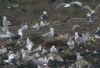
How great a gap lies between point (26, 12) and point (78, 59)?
888 cm

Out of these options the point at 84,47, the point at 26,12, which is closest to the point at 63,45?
the point at 84,47

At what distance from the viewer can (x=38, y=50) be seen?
20.5 m

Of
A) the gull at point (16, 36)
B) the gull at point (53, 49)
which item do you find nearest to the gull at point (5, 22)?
the gull at point (16, 36)

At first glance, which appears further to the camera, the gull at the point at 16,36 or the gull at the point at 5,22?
the gull at the point at 5,22

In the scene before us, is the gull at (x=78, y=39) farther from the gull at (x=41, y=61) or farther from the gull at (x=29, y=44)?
the gull at (x=41, y=61)

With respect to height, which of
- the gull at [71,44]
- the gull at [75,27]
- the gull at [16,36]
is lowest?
the gull at [75,27]

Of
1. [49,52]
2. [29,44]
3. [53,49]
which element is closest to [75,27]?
[29,44]

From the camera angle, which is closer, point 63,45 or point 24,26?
point 63,45

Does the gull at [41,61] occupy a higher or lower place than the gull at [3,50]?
higher

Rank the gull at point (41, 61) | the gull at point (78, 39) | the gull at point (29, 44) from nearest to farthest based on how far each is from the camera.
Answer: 1. the gull at point (41, 61)
2. the gull at point (29, 44)
3. the gull at point (78, 39)

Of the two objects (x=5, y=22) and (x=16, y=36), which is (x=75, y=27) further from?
(x=5, y=22)

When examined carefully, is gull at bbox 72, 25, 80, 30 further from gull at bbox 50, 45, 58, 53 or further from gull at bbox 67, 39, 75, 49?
gull at bbox 50, 45, 58, 53

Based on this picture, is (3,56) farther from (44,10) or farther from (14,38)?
(44,10)

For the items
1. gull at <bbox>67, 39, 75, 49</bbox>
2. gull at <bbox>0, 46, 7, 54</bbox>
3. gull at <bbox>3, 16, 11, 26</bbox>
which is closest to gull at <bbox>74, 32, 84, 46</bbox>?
gull at <bbox>67, 39, 75, 49</bbox>
